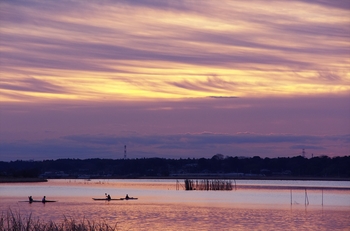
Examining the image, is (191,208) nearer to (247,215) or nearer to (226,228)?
(247,215)


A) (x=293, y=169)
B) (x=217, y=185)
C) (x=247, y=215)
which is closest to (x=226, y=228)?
(x=247, y=215)

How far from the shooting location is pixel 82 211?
47812 mm

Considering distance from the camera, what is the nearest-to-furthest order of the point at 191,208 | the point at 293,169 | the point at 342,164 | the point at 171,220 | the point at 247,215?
the point at 171,220
the point at 247,215
the point at 191,208
the point at 342,164
the point at 293,169

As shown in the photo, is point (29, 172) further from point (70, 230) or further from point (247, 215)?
point (70, 230)

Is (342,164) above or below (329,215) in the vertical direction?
above

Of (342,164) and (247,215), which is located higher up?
(342,164)

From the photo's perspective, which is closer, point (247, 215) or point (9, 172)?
point (247, 215)

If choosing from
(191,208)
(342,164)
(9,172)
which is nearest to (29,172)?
(9,172)

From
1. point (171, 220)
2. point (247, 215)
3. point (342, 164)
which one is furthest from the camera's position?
point (342, 164)

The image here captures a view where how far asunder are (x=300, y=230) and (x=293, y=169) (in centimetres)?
15477

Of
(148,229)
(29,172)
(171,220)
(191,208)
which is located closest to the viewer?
(148,229)

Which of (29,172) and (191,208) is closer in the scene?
(191,208)

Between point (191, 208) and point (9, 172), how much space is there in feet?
347

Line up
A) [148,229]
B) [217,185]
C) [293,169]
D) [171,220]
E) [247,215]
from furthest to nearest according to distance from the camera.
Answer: [293,169] → [217,185] → [247,215] → [171,220] → [148,229]
